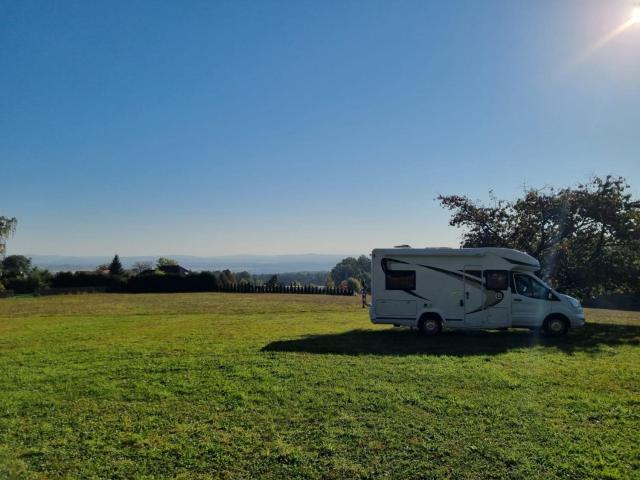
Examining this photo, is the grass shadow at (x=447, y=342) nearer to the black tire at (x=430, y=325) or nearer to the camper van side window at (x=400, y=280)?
the black tire at (x=430, y=325)

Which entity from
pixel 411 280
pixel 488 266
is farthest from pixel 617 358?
pixel 411 280

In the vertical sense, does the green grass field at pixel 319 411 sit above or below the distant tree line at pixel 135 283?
below

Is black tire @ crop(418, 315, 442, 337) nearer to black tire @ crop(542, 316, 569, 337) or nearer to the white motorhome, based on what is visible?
the white motorhome

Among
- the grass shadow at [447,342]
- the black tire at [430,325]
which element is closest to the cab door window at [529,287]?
the grass shadow at [447,342]

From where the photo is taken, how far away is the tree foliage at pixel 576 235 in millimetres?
18422

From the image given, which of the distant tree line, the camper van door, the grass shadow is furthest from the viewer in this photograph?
the distant tree line

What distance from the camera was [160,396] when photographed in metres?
7.04

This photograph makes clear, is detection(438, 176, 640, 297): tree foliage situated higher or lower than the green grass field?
higher

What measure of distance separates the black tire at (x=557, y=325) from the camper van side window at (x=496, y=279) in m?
1.60

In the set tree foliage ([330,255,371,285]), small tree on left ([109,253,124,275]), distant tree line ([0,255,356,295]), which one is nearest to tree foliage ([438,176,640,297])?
distant tree line ([0,255,356,295])

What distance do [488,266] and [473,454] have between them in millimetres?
9580

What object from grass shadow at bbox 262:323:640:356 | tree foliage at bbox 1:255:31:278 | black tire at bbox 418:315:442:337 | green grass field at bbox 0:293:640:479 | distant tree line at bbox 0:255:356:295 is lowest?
green grass field at bbox 0:293:640:479

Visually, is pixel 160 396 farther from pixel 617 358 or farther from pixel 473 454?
pixel 617 358

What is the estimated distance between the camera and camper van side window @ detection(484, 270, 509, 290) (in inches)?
537
